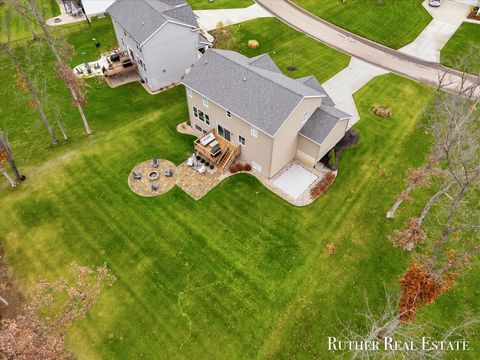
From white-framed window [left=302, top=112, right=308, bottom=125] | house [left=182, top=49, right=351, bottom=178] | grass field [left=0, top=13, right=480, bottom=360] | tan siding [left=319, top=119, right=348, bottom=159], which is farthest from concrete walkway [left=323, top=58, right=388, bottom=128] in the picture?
white-framed window [left=302, top=112, right=308, bottom=125]

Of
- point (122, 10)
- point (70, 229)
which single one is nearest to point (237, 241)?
point (70, 229)

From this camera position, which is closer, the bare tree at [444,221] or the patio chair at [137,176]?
the bare tree at [444,221]

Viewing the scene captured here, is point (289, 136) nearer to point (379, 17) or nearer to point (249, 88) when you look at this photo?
point (249, 88)

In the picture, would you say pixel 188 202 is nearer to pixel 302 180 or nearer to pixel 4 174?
pixel 302 180

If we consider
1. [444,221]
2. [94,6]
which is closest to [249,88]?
[444,221]

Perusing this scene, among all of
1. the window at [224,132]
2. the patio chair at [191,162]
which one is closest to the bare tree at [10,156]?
the patio chair at [191,162]

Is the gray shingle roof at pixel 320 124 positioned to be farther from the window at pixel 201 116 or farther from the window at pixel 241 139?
the window at pixel 201 116

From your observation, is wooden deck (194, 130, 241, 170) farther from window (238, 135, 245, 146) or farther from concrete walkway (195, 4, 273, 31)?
concrete walkway (195, 4, 273, 31)
